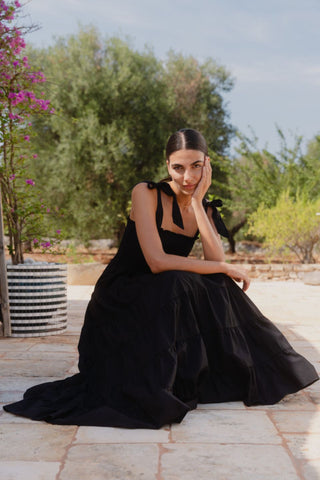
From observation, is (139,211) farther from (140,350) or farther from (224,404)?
(224,404)

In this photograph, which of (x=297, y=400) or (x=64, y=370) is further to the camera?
(x=64, y=370)

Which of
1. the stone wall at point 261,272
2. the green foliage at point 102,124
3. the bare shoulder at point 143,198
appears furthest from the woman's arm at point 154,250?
the green foliage at point 102,124

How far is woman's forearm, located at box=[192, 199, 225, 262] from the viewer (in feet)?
10.7

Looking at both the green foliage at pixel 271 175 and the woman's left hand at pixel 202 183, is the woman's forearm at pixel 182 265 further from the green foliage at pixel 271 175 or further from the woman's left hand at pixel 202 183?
the green foliage at pixel 271 175

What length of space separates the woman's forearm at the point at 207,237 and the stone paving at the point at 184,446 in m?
0.83

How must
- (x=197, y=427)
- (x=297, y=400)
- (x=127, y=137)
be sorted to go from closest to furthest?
1. (x=197, y=427)
2. (x=297, y=400)
3. (x=127, y=137)

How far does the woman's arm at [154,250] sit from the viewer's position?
307 centimetres

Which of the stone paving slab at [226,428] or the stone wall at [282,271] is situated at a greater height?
the stone paving slab at [226,428]

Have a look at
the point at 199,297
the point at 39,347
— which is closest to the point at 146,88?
the point at 39,347

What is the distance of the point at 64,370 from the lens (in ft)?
12.6

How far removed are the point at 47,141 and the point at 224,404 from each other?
16.1 metres

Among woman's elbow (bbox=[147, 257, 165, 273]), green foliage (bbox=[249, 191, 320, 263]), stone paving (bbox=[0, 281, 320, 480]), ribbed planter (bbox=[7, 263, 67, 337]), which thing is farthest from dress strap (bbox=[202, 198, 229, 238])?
green foliage (bbox=[249, 191, 320, 263])

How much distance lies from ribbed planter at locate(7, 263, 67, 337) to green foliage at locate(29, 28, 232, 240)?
1134 cm

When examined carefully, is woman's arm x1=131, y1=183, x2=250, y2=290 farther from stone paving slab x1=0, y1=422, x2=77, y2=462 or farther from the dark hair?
stone paving slab x1=0, y1=422, x2=77, y2=462
